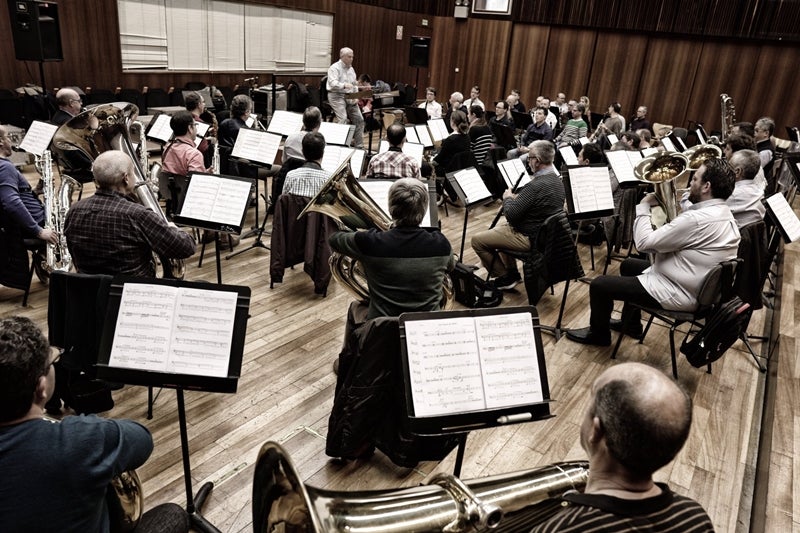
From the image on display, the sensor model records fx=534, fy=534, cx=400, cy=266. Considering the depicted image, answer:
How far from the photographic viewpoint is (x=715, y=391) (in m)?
3.96

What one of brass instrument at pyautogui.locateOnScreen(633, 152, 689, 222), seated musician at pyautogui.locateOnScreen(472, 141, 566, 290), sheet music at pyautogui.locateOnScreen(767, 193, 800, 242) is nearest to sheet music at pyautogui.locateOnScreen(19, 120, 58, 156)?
seated musician at pyautogui.locateOnScreen(472, 141, 566, 290)

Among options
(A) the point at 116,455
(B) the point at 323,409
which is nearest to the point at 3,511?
(A) the point at 116,455

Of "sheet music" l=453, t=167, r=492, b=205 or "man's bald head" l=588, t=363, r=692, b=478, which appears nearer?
"man's bald head" l=588, t=363, r=692, b=478

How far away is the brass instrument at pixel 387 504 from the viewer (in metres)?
1.40

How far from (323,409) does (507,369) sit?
1753 mm

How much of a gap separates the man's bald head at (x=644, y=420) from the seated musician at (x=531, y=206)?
3203 mm

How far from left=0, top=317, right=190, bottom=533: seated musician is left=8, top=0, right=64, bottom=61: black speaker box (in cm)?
782

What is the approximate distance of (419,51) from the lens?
582 inches

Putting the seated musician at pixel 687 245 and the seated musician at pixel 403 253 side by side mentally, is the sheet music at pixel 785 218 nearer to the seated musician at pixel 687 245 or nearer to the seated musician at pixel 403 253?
the seated musician at pixel 687 245

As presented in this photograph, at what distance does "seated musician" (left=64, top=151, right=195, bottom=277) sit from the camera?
9.52ft

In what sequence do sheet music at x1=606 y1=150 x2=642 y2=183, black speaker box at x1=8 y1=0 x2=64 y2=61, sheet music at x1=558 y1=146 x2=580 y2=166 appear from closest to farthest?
sheet music at x1=606 y1=150 x2=642 y2=183 < sheet music at x1=558 y1=146 x2=580 y2=166 < black speaker box at x1=8 y1=0 x2=64 y2=61

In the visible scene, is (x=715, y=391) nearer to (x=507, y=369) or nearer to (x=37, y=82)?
(x=507, y=369)

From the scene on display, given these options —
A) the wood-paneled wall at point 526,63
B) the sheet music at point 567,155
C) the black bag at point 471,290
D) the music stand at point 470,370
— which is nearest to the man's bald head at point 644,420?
the music stand at point 470,370

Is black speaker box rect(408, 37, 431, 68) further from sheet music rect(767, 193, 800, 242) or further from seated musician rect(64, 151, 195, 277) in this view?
seated musician rect(64, 151, 195, 277)
